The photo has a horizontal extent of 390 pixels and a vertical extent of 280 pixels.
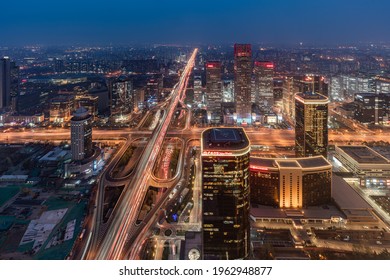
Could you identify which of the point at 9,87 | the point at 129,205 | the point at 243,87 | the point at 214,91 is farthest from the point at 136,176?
A: the point at 9,87

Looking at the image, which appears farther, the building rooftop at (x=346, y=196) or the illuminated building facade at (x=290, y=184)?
the illuminated building facade at (x=290, y=184)

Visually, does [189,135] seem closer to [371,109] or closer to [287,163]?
[287,163]

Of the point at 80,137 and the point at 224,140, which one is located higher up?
the point at 224,140

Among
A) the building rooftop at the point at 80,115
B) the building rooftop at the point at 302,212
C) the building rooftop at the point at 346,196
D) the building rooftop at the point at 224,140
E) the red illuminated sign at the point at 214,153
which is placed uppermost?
the building rooftop at the point at 80,115

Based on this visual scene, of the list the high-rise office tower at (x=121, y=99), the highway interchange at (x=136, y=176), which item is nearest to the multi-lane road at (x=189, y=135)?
the highway interchange at (x=136, y=176)

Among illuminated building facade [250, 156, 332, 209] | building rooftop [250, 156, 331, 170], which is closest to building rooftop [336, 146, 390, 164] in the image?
building rooftop [250, 156, 331, 170]

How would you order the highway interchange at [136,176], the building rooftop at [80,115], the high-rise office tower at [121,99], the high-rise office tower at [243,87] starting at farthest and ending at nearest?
the high-rise office tower at [121,99]
the high-rise office tower at [243,87]
the building rooftop at [80,115]
the highway interchange at [136,176]

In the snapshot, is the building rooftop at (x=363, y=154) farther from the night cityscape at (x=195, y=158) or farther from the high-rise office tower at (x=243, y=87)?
the high-rise office tower at (x=243, y=87)
